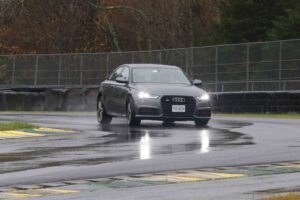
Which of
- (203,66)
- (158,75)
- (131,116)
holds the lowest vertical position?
(131,116)

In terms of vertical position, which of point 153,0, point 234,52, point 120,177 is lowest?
point 120,177

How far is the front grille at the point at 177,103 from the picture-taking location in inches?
837

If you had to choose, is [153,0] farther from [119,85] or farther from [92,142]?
[92,142]

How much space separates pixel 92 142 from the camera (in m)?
16.5

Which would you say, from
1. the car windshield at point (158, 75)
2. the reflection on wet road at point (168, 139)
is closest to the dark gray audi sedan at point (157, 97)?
the car windshield at point (158, 75)

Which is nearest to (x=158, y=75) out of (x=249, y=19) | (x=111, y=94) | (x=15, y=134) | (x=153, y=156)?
(x=111, y=94)

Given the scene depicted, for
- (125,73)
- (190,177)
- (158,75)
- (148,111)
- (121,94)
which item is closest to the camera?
(190,177)

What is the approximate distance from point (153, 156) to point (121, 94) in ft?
30.6

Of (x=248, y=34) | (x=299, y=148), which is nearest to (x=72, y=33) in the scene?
(x=248, y=34)

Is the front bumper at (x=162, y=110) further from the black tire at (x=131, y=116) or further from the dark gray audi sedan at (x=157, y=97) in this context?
the black tire at (x=131, y=116)

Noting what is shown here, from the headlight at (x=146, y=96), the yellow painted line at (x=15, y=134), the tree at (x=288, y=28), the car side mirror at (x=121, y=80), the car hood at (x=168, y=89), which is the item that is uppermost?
the tree at (x=288, y=28)

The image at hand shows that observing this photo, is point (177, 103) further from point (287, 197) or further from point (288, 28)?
point (288, 28)

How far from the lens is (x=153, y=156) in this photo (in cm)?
1329

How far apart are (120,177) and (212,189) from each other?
1.58 metres
